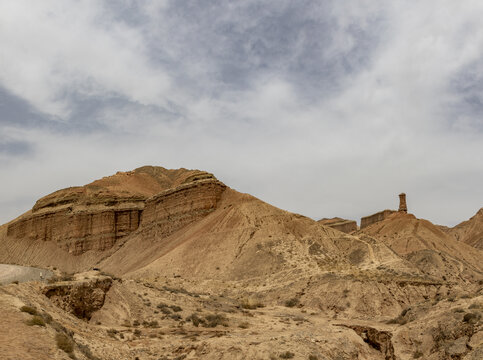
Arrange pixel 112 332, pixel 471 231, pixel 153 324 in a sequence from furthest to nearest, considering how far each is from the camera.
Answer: pixel 471 231 < pixel 153 324 < pixel 112 332

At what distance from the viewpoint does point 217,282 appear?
4022 cm

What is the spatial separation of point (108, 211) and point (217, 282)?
1264 inches

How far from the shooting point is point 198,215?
57500 mm

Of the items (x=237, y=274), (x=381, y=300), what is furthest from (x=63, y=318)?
(x=237, y=274)

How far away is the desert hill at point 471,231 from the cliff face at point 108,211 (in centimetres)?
7073

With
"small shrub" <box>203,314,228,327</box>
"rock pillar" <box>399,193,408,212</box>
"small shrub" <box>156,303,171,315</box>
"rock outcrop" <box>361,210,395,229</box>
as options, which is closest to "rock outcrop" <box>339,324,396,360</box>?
"small shrub" <box>203,314,228,327</box>

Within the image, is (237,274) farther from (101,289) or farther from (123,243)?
(123,243)

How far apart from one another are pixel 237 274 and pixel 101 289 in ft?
67.4

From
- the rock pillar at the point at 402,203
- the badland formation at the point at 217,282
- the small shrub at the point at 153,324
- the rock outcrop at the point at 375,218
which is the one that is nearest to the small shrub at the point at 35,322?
the badland formation at the point at 217,282

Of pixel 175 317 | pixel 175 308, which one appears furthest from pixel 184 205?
pixel 175 317

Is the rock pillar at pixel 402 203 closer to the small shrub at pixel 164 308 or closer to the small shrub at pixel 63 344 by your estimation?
the small shrub at pixel 164 308

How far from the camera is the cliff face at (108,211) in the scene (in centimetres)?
5910

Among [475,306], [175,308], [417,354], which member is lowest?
[417,354]

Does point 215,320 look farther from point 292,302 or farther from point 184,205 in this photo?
point 184,205
